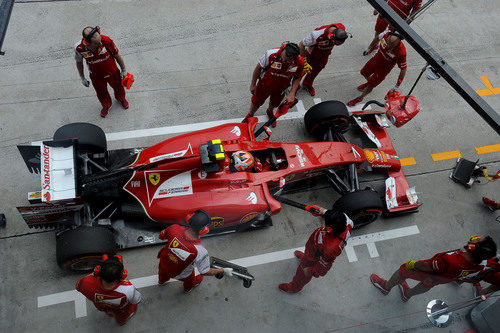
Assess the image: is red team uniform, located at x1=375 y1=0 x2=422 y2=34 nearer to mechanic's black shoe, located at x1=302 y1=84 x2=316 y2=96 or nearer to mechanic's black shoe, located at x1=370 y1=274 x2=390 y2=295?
mechanic's black shoe, located at x1=302 y1=84 x2=316 y2=96

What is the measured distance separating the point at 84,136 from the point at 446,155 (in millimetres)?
5794

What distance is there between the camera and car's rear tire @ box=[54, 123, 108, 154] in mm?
5137

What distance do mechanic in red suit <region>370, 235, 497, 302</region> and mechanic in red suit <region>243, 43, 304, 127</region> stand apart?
2805 millimetres

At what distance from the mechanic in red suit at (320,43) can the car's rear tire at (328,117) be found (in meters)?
0.67

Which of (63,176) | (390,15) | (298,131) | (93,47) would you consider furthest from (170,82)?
(390,15)

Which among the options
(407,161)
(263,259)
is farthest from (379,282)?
(407,161)

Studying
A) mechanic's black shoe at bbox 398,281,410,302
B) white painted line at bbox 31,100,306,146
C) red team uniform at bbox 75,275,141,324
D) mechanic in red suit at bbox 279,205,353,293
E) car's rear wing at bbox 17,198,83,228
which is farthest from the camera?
white painted line at bbox 31,100,306,146

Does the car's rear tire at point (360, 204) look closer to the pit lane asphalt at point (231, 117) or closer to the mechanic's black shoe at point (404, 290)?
the pit lane asphalt at point (231, 117)

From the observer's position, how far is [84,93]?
261 inches

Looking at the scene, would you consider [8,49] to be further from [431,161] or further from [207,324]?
[431,161]

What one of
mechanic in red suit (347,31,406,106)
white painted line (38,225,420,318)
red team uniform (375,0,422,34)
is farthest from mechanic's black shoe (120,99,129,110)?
red team uniform (375,0,422,34)

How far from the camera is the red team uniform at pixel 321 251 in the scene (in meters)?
4.17

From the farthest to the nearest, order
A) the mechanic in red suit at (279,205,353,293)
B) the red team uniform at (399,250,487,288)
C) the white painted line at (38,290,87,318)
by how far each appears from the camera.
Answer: the white painted line at (38,290,87,318), the red team uniform at (399,250,487,288), the mechanic in red suit at (279,205,353,293)

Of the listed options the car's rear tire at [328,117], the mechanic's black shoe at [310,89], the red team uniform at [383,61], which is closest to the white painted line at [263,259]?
the car's rear tire at [328,117]
